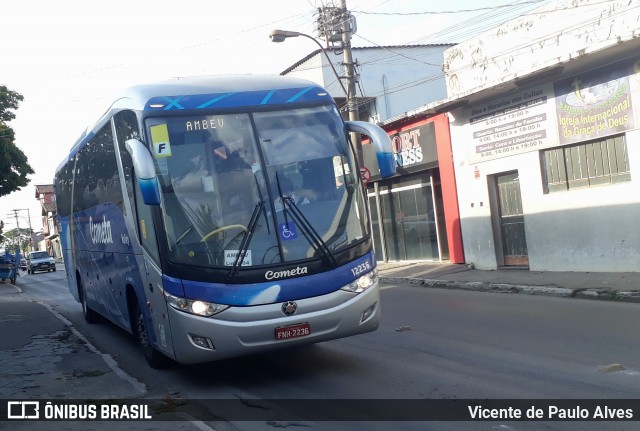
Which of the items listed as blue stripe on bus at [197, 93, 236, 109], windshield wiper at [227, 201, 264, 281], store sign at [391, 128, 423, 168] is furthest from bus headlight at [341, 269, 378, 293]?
store sign at [391, 128, 423, 168]

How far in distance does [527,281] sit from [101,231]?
340 inches

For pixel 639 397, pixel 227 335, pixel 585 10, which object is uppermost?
pixel 585 10

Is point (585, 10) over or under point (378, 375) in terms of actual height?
over

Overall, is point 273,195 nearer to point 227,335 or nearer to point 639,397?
point 227,335

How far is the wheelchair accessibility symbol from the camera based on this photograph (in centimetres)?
696

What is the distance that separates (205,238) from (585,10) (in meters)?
10.7

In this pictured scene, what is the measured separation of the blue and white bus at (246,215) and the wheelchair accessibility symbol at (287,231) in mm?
11

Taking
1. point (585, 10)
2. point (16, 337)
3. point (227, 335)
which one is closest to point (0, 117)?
point (16, 337)

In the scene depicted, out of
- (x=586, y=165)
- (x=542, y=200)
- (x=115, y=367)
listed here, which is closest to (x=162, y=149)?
(x=115, y=367)

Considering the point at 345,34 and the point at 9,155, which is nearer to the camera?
the point at 345,34

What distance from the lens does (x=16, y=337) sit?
1238cm

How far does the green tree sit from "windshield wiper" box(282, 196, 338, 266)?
2811 cm

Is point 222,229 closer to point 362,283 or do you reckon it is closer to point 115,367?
point 362,283

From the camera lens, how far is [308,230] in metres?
7.04
